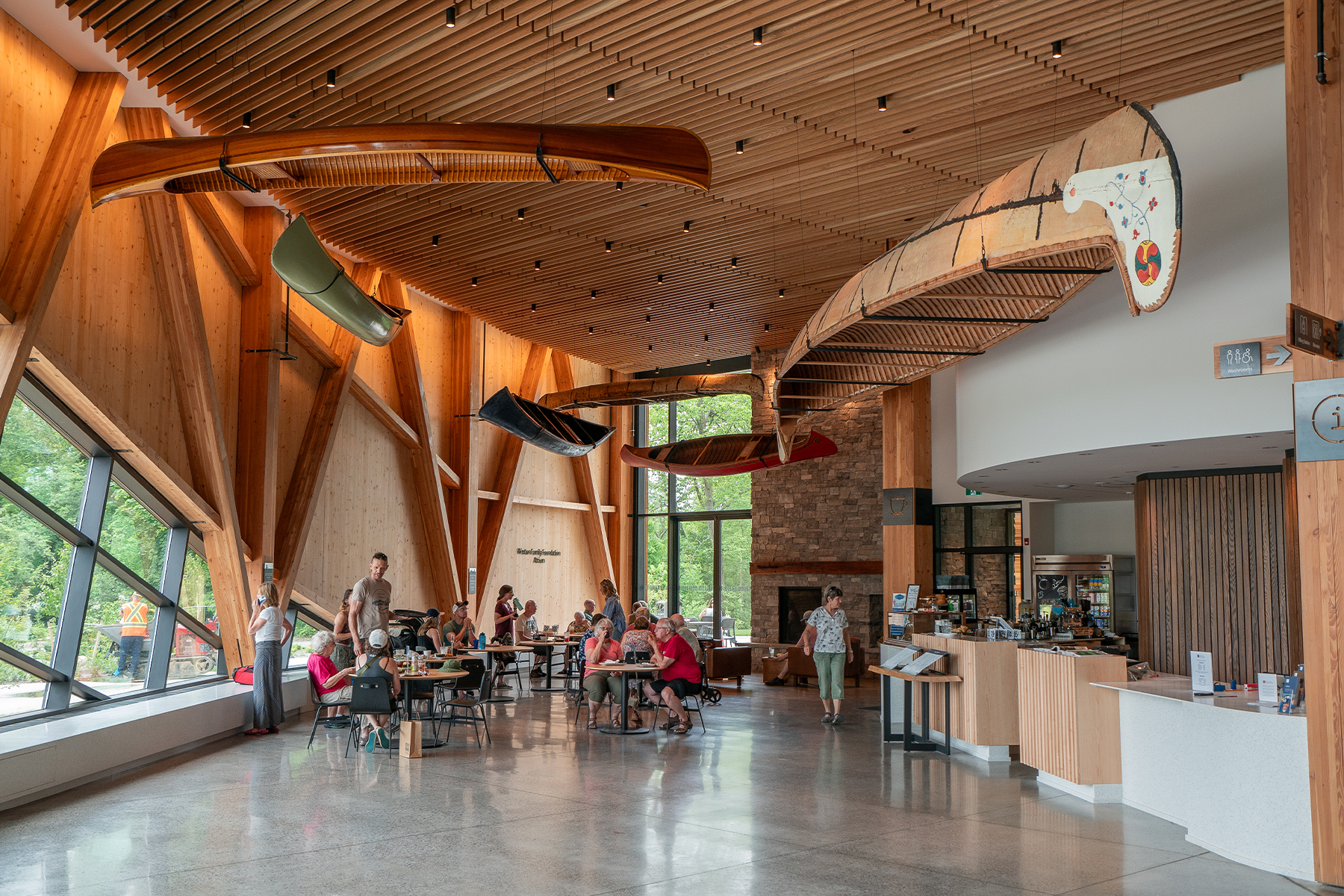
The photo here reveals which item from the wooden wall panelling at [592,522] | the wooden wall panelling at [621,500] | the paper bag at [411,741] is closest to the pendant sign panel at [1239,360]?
the paper bag at [411,741]

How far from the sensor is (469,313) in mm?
15531

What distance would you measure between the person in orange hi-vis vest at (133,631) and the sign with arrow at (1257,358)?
9.21m

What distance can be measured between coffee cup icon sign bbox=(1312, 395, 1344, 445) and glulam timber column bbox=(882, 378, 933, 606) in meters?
8.53

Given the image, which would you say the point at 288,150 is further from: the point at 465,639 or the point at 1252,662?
the point at 1252,662

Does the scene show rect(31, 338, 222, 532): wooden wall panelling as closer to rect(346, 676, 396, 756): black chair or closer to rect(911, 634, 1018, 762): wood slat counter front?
rect(346, 676, 396, 756): black chair

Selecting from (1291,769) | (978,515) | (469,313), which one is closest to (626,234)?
(469,313)

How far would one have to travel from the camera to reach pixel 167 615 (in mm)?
9930

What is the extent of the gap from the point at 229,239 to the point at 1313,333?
998 cm

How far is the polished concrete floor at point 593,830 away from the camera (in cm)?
498

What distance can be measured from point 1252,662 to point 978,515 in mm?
6316

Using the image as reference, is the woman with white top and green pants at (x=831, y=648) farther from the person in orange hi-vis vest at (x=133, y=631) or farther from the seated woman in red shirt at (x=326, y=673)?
the person in orange hi-vis vest at (x=133, y=631)

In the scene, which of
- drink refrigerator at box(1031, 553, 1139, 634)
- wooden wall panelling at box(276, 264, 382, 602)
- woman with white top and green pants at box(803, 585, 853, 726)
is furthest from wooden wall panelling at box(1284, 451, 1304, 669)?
wooden wall panelling at box(276, 264, 382, 602)

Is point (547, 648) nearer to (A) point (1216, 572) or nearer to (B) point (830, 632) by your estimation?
(B) point (830, 632)

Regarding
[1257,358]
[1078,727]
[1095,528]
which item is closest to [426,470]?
[1095,528]
